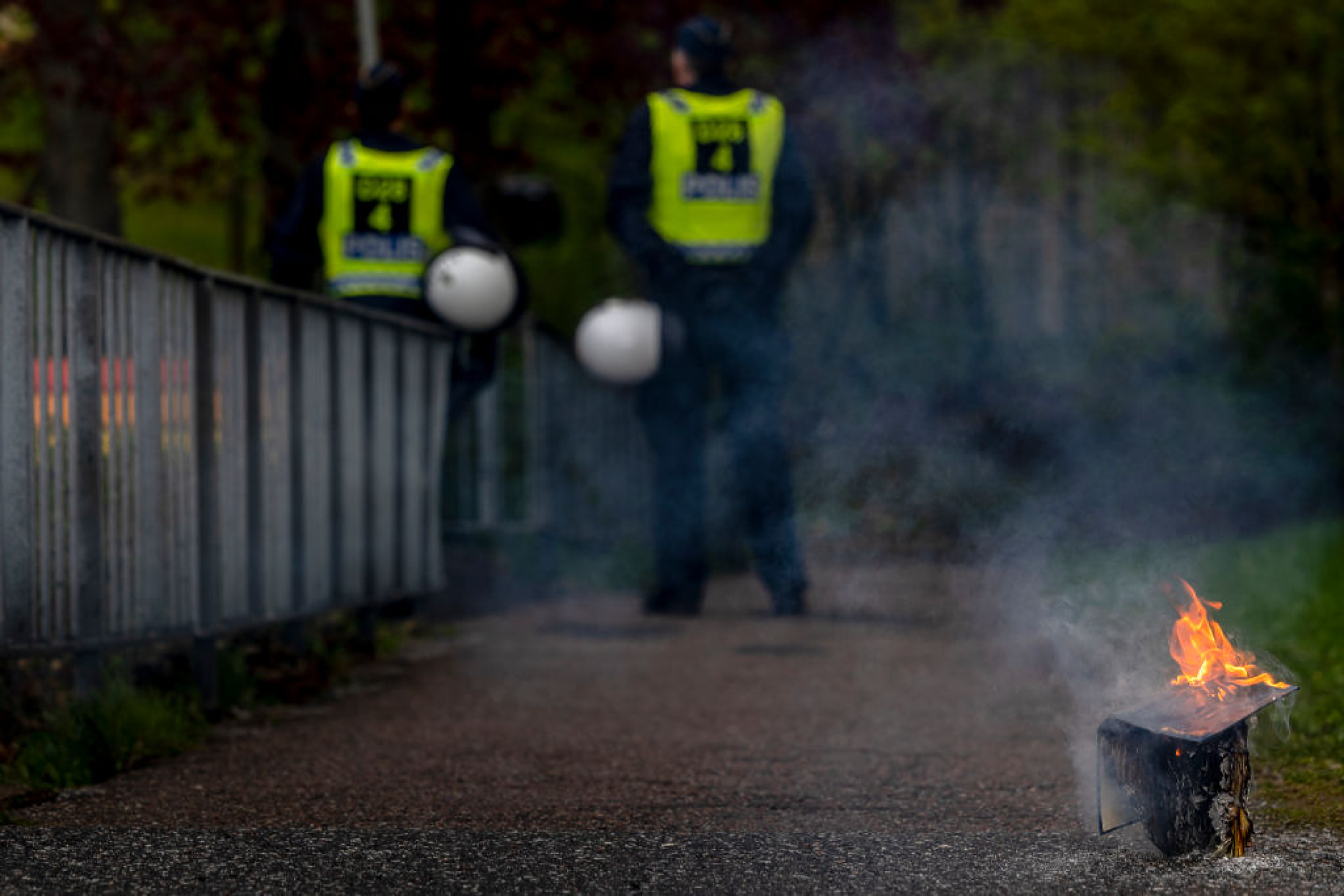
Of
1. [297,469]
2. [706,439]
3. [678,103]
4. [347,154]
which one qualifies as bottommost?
[297,469]

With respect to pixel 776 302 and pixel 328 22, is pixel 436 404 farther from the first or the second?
pixel 328 22

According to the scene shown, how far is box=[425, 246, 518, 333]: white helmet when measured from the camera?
7980 millimetres

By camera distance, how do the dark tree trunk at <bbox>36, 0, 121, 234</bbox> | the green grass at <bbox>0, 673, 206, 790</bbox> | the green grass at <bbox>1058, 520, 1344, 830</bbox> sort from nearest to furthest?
the green grass at <bbox>1058, 520, 1344, 830</bbox>
the green grass at <bbox>0, 673, 206, 790</bbox>
the dark tree trunk at <bbox>36, 0, 121, 234</bbox>

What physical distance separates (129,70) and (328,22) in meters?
1.66

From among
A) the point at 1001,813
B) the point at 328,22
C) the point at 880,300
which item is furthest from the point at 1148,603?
the point at 328,22

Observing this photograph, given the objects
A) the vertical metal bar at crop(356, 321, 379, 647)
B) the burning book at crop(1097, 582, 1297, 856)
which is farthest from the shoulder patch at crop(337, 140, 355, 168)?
the burning book at crop(1097, 582, 1297, 856)

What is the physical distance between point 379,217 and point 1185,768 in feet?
17.1

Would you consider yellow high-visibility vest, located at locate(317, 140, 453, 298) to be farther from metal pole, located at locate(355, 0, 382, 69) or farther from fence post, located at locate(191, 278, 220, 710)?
metal pole, located at locate(355, 0, 382, 69)

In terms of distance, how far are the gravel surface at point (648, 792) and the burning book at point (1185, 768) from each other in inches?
2.4

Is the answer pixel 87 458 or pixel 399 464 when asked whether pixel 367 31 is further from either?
pixel 87 458

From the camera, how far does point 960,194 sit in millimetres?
16125

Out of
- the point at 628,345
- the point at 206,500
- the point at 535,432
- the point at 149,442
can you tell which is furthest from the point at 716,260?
the point at 149,442

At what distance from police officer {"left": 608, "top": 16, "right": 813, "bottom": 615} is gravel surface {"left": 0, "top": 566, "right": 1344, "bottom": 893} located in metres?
1.00

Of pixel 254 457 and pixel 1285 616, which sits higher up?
pixel 254 457
